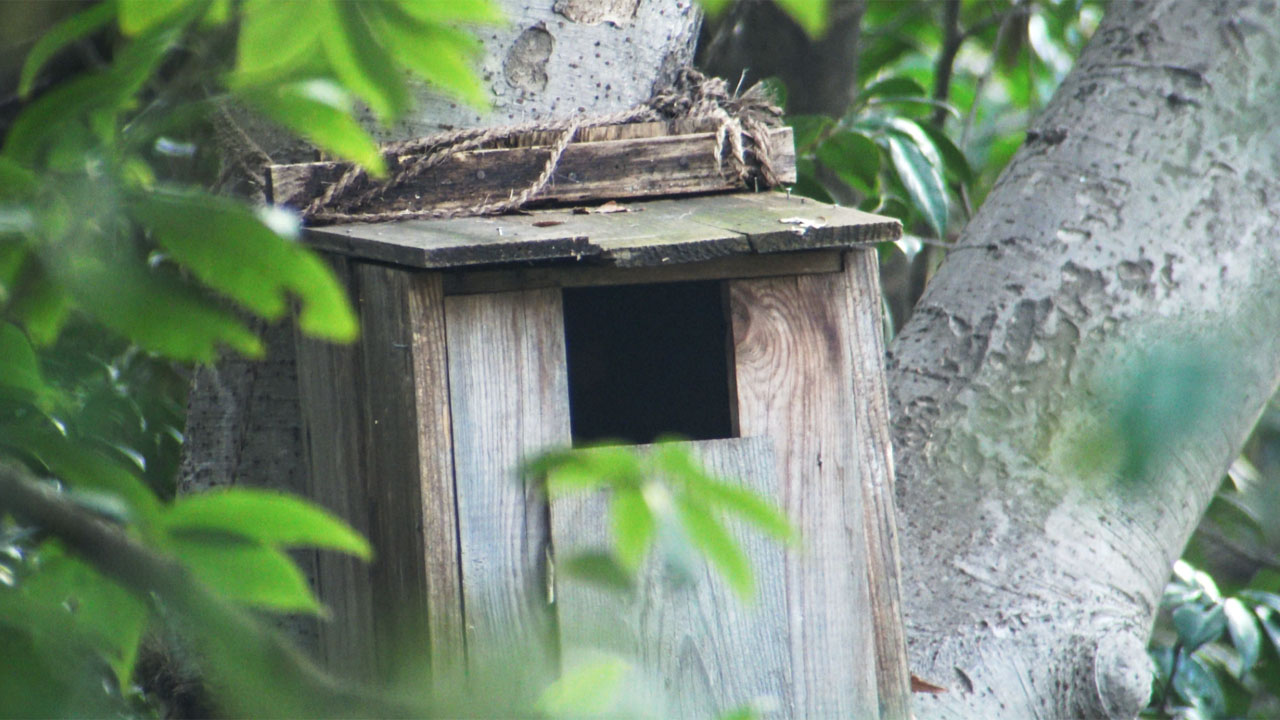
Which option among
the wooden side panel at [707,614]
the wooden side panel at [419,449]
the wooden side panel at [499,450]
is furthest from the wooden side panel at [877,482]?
the wooden side panel at [419,449]

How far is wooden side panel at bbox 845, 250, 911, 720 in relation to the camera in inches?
55.9

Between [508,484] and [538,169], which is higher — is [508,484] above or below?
below

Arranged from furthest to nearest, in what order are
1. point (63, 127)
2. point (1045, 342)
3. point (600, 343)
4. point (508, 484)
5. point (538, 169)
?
1. point (600, 343)
2. point (1045, 342)
3. point (538, 169)
4. point (508, 484)
5. point (63, 127)

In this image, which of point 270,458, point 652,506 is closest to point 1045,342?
point 270,458

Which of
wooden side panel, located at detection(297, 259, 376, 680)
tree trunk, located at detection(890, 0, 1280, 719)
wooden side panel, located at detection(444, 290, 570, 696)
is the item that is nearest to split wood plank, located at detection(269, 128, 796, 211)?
wooden side panel, located at detection(297, 259, 376, 680)

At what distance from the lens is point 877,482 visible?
1420 millimetres

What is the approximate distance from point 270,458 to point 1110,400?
1460mm

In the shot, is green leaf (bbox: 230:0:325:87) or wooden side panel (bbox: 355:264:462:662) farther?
wooden side panel (bbox: 355:264:462:662)

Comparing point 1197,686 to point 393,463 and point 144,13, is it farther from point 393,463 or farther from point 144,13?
point 144,13

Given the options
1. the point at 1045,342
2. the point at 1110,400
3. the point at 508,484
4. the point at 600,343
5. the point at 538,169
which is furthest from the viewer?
the point at 600,343

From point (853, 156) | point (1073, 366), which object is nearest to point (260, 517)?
point (1073, 366)

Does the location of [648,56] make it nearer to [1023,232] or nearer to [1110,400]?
[1023,232]

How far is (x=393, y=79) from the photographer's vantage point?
2.24ft

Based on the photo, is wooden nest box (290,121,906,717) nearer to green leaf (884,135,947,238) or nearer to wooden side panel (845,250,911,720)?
wooden side panel (845,250,911,720)
